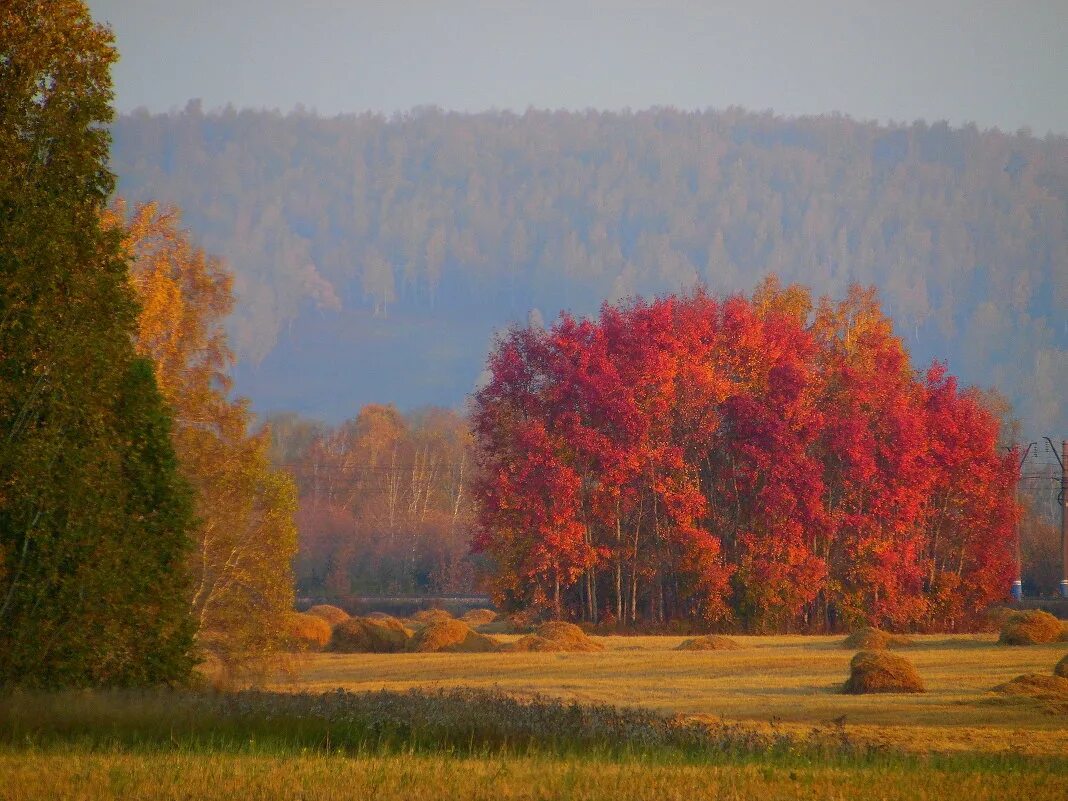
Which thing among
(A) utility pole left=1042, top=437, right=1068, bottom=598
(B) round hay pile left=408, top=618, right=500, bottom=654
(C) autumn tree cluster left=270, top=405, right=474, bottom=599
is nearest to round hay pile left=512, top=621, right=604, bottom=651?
(B) round hay pile left=408, top=618, right=500, bottom=654

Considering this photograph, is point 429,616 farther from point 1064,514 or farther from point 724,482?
point 1064,514

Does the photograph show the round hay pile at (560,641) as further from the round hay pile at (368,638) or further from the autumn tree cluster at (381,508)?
the autumn tree cluster at (381,508)

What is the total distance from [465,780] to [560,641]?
88.0 feet

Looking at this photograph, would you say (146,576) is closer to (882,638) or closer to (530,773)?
(530,773)

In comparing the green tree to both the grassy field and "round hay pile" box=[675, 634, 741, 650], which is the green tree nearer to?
the grassy field

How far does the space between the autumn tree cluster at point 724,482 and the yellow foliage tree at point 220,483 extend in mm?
17160

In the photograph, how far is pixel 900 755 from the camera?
1489cm

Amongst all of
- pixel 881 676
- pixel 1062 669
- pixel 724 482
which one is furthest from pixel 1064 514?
pixel 881 676

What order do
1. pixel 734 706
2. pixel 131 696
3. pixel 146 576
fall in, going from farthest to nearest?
pixel 734 706
pixel 146 576
pixel 131 696

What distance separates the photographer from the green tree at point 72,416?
54.2 ft

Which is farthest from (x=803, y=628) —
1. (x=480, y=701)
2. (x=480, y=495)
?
(x=480, y=701)

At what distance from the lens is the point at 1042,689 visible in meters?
24.4

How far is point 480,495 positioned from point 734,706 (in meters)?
23.2

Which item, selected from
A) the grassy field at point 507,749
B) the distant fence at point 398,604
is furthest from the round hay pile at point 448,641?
the distant fence at point 398,604
